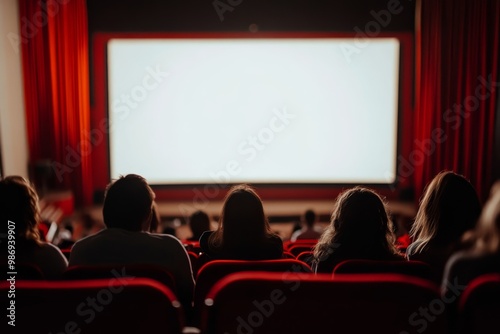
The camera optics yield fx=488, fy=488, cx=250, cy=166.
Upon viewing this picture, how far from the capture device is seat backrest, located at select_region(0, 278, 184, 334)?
4.50 feet

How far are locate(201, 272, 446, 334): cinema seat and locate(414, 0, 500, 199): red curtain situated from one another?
5.39 meters

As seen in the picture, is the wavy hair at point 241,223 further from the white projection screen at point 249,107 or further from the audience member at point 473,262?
the white projection screen at point 249,107

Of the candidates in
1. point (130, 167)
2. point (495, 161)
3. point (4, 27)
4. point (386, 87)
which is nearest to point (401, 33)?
point (386, 87)

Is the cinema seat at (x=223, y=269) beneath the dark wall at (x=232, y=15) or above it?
beneath

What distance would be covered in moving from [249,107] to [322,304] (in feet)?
17.2

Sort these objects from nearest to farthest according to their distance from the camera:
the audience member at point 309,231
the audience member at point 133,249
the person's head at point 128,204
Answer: the audience member at point 133,249
the person's head at point 128,204
the audience member at point 309,231

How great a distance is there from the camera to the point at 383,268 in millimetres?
1770

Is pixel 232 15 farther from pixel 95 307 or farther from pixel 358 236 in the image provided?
pixel 95 307

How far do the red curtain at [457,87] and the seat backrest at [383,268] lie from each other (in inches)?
197

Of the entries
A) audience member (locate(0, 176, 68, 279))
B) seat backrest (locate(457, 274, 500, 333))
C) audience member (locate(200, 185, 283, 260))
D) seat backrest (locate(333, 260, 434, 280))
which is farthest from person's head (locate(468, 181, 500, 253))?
audience member (locate(0, 176, 68, 279))

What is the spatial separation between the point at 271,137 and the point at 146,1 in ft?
7.88

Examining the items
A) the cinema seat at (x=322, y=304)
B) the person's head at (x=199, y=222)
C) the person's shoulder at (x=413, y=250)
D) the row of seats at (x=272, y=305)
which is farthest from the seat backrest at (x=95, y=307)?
the person's head at (x=199, y=222)

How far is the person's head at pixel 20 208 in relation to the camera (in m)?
2.03

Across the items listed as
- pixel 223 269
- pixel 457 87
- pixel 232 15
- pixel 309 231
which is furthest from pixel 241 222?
pixel 457 87
